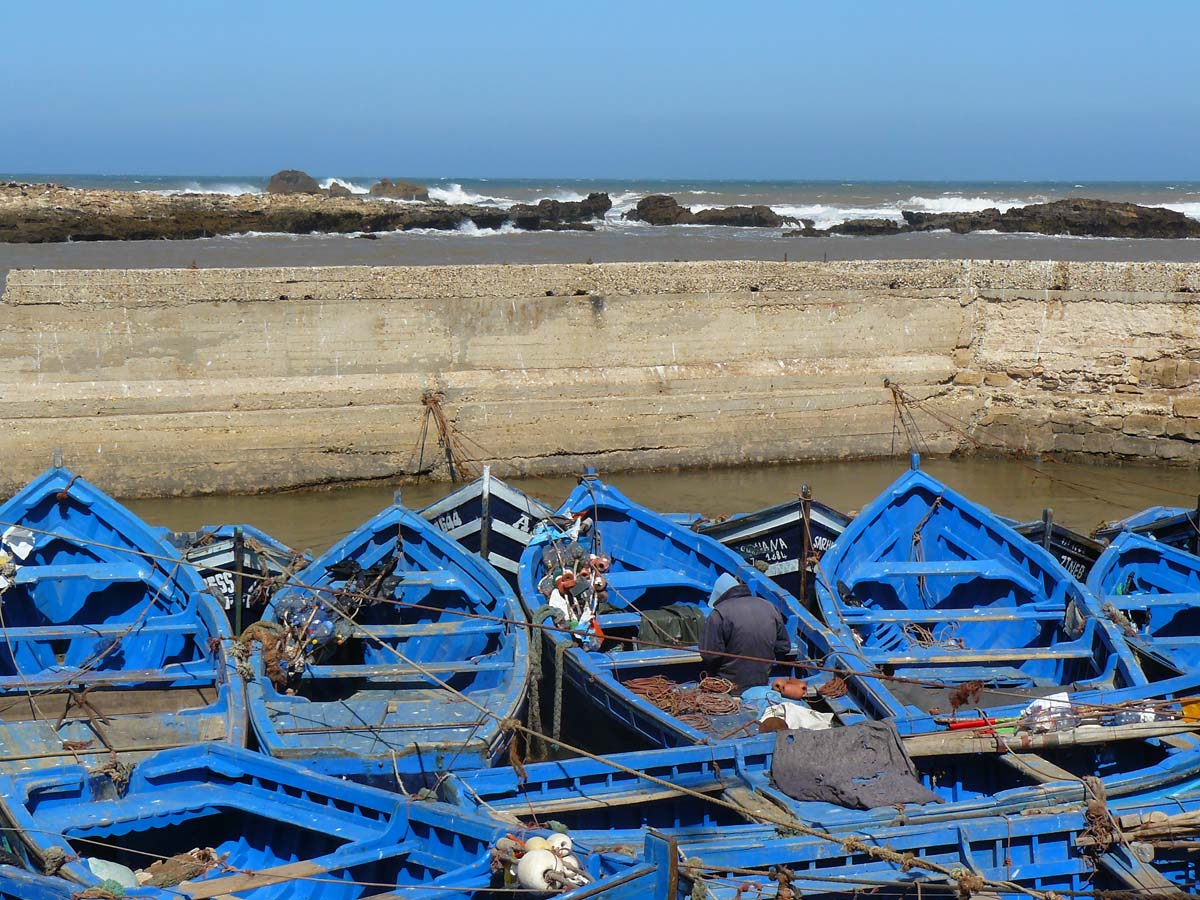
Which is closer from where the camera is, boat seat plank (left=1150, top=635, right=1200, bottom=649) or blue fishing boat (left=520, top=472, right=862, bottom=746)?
blue fishing boat (left=520, top=472, right=862, bottom=746)

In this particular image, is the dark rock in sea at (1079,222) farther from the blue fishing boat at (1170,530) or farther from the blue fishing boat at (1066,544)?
the blue fishing boat at (1066,544)

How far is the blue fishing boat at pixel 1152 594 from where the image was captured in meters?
8.51

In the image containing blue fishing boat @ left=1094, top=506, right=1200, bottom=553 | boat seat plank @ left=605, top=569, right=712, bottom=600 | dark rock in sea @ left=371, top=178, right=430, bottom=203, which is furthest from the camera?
dark rock in sea @ left=371, top=178, right=430, bottom=203

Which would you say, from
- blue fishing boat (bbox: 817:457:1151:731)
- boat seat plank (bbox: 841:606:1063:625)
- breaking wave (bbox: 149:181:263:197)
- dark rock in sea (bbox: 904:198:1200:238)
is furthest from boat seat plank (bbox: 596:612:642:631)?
breaking wave (bbox: 149:181:263:197)

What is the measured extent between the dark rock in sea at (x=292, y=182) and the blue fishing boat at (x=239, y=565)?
58.3 meters

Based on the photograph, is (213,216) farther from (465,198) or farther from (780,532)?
(465,198)

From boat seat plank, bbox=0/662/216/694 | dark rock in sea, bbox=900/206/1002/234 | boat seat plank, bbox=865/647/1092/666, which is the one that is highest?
dark rock in sea, bbox=900/206/1002/234

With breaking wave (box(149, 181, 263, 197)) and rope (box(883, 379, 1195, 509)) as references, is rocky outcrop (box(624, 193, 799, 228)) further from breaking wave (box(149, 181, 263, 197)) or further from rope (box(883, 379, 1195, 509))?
breaking wave (box(149, 181, 263, 197))

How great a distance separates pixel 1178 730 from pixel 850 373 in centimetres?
899

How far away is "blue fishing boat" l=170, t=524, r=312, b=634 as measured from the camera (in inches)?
358

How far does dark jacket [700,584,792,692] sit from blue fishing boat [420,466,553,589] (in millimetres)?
2841

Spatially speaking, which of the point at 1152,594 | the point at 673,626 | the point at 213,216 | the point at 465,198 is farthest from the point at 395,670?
the point at 465,198

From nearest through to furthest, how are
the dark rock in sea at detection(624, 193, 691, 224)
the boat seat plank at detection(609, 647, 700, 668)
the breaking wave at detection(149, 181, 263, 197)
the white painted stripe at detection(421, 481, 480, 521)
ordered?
the boat seat plank at detection(609, 647, 700, 668) → the white painted stripe at detection(421, 481, 480, 521) → the dark rock in sea at detection(624, 193, 691, 224) → the breaking wave at detection(149, 181, 263, 197)

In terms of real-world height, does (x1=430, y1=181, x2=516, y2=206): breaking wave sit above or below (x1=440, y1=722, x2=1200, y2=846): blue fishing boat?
above
